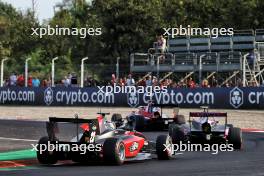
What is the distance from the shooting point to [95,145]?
1294 cm

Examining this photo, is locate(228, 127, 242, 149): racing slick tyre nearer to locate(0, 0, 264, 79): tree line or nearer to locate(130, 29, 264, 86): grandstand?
locate(130, 29, 264, 86): grandstand

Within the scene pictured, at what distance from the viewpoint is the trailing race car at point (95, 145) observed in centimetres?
1291

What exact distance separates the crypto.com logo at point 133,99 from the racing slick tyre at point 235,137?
57.1ft

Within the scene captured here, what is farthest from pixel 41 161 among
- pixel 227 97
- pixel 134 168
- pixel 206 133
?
pixel 227 97

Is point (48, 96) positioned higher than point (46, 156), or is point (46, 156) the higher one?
point (48, 96)

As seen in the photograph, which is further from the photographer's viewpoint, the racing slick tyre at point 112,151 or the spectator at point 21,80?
the spectator at point 21,80

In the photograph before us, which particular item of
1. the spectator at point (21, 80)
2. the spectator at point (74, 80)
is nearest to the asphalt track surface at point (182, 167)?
the spectator at point (74, 80)

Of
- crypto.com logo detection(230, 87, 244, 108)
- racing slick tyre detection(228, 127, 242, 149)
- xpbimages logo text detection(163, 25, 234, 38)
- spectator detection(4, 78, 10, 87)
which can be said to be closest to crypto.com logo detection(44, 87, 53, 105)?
spectator detection(4, 78, 10, 87)

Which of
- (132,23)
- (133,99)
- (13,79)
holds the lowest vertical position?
(133,99)

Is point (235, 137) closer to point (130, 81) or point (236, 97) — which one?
point (236, 97)

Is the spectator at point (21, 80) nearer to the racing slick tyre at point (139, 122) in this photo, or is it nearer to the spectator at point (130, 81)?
the spectator at point (130, 81)

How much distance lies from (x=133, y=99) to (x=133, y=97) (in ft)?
0.39

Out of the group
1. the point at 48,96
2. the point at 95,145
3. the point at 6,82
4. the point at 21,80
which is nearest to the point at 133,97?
the point at 48,96

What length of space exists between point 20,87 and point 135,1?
11.2 meters
